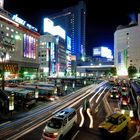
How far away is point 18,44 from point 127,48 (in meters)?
84.1

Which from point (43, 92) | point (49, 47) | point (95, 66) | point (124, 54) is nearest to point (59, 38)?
point (49, 47)

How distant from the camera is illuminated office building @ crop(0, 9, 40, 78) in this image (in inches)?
3841

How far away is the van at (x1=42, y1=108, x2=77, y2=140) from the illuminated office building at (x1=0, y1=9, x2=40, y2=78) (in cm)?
8215

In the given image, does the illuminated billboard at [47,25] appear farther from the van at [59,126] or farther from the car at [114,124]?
the car at [114,124]

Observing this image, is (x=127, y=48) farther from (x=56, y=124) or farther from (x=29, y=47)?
(x=56, y=124)

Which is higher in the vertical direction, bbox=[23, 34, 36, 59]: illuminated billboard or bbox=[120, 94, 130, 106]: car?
bbox=[23, 34, 36, 59]: illuminated billboard

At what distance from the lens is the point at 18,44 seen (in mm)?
109312

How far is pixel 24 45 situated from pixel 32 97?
88.0 metres

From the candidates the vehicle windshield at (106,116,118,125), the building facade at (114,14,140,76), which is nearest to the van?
the vehicle windshield at (106,116,118,125)

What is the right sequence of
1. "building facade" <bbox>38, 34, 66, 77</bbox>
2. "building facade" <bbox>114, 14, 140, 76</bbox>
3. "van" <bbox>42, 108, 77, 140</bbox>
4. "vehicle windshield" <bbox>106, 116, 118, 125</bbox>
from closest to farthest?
"van" <bbox>42, 108, 77, 140</bbox>, "vehicle windshield" <bbox>106, 116, 118, 125</bbox>, "building facade" <bbox>114, 14, 140, 76</bbox>, "building facade" <bbox>38, 34, 66, 77</bbox>

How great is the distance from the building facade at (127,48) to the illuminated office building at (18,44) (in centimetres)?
6778

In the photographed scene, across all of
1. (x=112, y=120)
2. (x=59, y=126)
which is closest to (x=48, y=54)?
(x=112, y=120)

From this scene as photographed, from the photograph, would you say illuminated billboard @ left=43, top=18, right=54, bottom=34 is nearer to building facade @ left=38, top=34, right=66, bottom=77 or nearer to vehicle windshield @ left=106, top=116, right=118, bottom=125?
building facade @ left=38, top=34, right=66, bottom=77

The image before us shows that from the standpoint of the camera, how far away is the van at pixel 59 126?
1473cm
